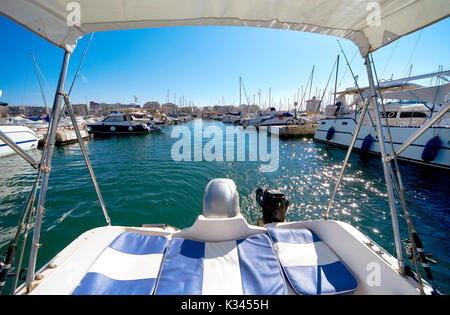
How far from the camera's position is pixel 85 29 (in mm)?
1767

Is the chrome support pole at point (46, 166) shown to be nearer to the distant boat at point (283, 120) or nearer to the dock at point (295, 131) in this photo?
the dock at point (295, 131)

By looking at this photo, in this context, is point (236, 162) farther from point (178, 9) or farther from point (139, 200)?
point (178, 9)

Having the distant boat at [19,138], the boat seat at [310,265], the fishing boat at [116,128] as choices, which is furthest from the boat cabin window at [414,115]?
the distant boat at [19,138]

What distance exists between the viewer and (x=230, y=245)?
83.2 inches

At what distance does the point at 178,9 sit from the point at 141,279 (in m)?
2.91

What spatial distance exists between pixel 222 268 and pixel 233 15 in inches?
116

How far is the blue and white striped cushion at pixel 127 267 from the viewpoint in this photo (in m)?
1.53

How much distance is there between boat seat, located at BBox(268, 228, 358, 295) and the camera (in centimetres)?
165

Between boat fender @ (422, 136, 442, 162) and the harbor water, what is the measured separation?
64 centimetres

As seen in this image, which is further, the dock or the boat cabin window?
the dock

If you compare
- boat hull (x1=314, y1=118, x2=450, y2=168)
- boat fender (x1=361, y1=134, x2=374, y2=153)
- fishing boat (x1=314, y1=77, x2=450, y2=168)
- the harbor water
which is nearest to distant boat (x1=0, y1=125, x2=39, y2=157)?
the harbor water

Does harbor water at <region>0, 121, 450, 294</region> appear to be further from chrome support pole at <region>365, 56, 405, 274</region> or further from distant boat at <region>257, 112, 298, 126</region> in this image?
distant boat at <region>257, 112, 298, 126</region>

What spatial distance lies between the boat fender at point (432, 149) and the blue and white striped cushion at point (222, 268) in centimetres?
1167
